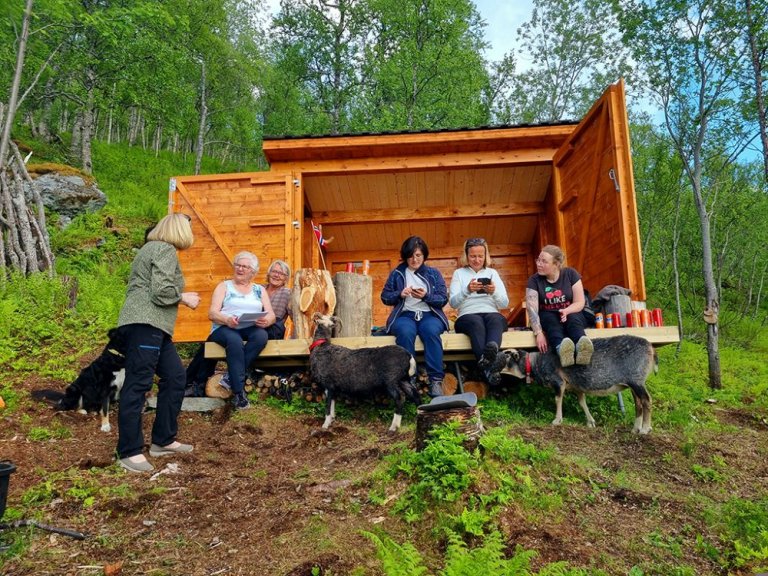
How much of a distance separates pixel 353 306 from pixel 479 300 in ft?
4.60

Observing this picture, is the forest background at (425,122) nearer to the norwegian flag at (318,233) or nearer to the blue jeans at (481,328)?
the blue jeans at (481,328)

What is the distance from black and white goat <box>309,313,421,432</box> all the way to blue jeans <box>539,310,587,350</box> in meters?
1.35

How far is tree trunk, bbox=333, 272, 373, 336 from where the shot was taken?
589cm

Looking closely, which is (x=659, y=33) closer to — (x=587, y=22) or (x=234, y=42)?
(x=587, y=22)

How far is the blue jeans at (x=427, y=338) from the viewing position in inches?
199

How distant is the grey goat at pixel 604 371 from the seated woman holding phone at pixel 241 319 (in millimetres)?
2466

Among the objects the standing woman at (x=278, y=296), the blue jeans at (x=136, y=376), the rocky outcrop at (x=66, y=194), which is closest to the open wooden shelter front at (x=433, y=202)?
the standing woman at (x=278, y=296)

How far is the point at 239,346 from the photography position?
524 centimetres

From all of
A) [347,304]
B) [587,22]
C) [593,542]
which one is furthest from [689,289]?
[593,542]

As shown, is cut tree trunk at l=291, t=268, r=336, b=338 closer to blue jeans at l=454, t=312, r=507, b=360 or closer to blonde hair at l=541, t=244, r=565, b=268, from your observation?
blue jeans at l=454, t=312, r=507, b=360

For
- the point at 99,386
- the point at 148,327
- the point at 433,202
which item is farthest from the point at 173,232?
the point at 433,202

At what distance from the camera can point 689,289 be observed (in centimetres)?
1688

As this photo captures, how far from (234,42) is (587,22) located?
16329mm

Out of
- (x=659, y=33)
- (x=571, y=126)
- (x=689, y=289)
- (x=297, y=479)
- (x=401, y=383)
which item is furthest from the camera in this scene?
(x=689, y=289)
